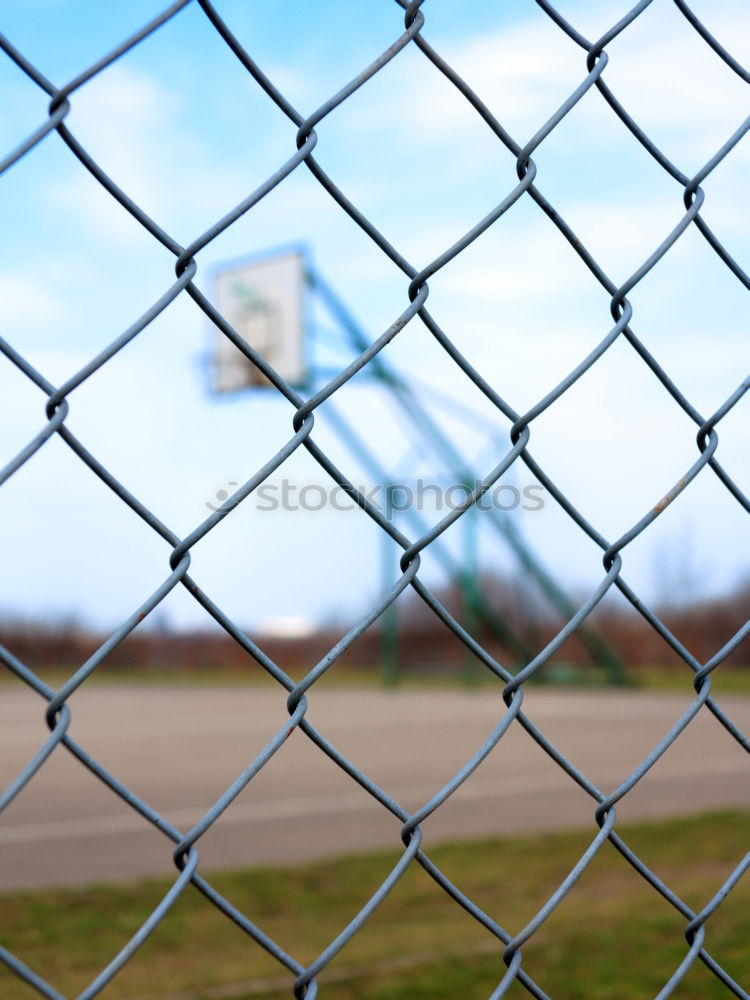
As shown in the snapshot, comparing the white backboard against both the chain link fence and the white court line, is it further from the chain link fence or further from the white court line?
the chain link fence

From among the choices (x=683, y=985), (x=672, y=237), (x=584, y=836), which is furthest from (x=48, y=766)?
(x=672, y=237)

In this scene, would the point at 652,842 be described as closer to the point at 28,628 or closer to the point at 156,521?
the point at 156,521

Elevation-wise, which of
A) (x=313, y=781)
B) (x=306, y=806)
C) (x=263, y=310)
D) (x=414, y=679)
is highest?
(x=263, y=310)

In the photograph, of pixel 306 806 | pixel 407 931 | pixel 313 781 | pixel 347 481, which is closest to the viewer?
pixel 347 481

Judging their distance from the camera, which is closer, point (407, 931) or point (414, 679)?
point (407, 931)

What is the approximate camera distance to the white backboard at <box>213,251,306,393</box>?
553 inches

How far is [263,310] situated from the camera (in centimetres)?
1510

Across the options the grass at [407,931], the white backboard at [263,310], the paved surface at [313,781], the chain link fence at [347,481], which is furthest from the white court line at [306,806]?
the white backboard at [263,310]

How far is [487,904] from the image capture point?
3838 millimetres

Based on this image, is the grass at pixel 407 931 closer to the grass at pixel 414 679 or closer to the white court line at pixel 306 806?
the white court line at pixel 306 806

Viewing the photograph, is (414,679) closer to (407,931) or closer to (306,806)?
(306,806)

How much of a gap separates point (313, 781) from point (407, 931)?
3.63 metres

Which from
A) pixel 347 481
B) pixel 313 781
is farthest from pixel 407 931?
pixel 313 781

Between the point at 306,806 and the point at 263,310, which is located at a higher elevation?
the point at 263,310
